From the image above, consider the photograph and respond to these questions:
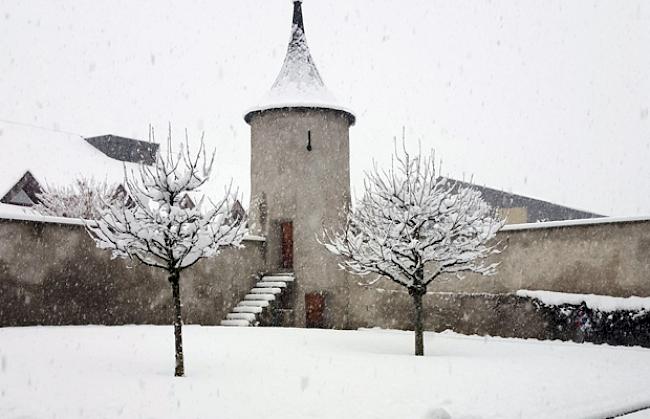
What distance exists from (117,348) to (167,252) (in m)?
3.02

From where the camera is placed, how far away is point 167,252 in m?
9.82

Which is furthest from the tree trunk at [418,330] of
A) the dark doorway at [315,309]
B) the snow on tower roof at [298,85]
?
the snow on tower roof at [298,85]

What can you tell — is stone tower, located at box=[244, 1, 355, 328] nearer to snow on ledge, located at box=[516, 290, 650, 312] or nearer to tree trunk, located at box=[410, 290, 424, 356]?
snow on ledge, located at box=[516, 290, 650, 312]

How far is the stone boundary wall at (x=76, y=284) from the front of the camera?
13.8 m

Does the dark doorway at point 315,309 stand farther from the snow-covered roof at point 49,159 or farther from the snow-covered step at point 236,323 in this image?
the snow-covered roof at point 49,159

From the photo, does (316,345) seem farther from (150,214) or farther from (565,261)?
(565,261)

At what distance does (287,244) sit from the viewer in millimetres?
21016

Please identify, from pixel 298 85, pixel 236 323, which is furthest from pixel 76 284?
pixel 298 85

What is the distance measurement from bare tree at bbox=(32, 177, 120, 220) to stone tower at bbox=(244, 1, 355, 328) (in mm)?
7207

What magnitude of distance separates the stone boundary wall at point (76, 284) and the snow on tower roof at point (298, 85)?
19.6 feet

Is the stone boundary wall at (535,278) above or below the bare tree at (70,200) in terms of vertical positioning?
below

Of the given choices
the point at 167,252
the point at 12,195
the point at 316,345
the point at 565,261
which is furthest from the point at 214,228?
the point at 12,195

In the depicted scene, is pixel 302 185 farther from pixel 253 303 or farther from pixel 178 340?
pixel 178 340

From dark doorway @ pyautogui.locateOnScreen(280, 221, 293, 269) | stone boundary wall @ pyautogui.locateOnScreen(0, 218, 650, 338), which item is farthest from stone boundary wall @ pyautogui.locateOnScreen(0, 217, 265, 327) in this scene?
dark doorway @ pyautogui.locateOnScreen(280, 221, 293, 269)
